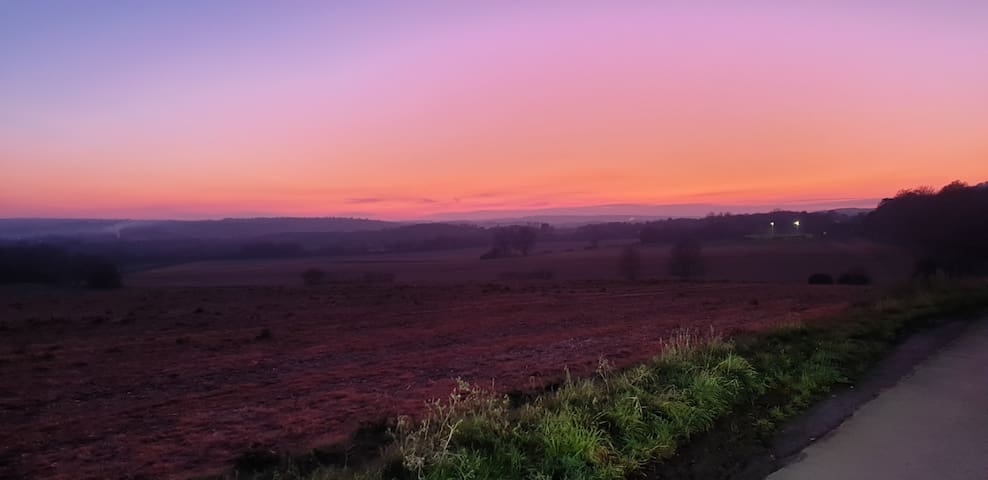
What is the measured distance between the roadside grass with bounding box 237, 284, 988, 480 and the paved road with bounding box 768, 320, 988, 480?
70cm

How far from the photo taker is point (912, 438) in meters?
5.91

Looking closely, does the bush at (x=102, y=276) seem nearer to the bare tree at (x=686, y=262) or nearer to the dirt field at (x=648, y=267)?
the dirt field at (x=648, y=267)

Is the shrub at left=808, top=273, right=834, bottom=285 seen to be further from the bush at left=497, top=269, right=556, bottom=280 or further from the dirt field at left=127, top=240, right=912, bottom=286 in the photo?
the bush at left=497, top=269, right=556, bottom=280

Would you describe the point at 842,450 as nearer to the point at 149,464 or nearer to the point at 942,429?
the point at 942,429

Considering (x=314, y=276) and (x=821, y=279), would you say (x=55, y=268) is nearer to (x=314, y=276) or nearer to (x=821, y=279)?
(x=314, y=276)

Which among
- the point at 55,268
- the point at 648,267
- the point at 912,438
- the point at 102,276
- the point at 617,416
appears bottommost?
the point at 648,267

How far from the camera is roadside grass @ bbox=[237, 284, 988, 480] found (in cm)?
504

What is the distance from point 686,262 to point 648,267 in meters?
5.76

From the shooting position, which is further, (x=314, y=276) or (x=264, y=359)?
(x=314, y=276)

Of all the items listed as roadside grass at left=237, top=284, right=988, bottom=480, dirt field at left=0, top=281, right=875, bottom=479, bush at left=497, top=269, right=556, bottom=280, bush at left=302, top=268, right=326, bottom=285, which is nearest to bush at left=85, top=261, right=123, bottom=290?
bush at left=302, top=268, right=326, bottom=285

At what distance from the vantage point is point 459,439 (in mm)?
5566

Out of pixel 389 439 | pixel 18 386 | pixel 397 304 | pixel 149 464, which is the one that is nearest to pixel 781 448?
pixel 389 439

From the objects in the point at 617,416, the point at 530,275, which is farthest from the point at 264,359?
the point at 530,275

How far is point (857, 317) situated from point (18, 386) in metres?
18.1
